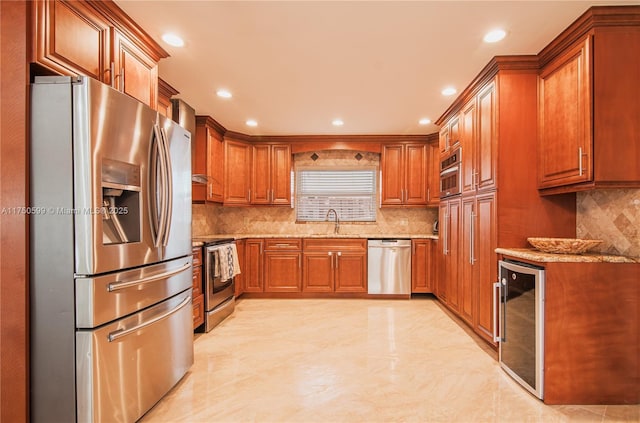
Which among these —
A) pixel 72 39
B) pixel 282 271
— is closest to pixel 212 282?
pixel 282 271

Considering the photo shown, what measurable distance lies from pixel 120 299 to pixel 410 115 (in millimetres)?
3527

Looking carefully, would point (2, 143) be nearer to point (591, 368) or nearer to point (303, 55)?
point (303, 55)

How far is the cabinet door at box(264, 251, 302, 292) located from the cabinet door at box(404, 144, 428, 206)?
1.95 m

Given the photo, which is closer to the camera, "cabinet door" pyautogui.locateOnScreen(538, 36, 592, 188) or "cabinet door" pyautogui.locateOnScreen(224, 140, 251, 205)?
"cabinet door" pyautogui.locateOnScreen(538, 36, 592, 188)

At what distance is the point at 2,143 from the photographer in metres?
1.44

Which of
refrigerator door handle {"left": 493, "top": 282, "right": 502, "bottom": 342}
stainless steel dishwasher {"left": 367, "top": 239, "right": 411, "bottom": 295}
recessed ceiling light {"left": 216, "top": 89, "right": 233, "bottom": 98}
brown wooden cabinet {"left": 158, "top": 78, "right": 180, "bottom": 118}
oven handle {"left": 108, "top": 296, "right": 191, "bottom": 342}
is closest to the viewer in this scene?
oven handle {"left": 108, "top": 296, "right": 191, "bottom": 342}

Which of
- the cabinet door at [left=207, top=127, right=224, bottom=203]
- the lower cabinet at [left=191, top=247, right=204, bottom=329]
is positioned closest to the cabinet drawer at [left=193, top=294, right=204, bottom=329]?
the lower cabinet at [left=191, top=247, right=204, bottom=329]

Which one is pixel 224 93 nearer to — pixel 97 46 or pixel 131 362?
pixel 97 46

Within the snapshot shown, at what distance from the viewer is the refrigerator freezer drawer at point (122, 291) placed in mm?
1460

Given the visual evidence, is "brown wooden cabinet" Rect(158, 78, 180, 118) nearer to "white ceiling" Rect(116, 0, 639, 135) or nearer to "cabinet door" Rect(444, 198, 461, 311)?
"white ceiling" Rect(116, 0, 639, 135)

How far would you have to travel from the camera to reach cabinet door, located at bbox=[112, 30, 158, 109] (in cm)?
193

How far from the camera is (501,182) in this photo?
248cm

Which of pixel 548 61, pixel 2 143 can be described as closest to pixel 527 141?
pixel 548 61

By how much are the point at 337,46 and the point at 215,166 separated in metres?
2.62
